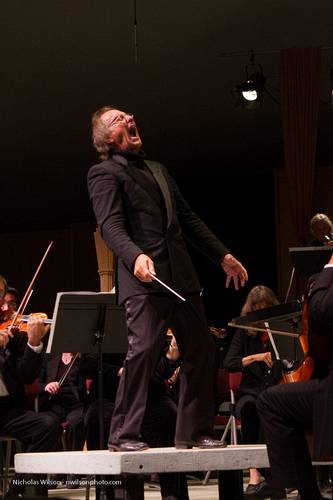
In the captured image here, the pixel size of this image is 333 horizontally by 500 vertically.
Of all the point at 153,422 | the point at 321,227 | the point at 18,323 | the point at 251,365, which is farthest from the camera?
the point at 251,365

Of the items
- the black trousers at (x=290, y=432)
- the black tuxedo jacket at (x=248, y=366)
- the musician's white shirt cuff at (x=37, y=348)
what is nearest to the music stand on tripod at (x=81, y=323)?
the musician's white shirt cuff at (x=37, y=348)

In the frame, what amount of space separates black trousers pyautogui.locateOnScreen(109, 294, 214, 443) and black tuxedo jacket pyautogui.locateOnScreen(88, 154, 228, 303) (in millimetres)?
67

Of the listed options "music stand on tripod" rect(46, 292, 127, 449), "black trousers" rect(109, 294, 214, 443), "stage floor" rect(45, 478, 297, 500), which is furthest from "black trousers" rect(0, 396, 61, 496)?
"black trousers" rect(109, 294, 214, 443)

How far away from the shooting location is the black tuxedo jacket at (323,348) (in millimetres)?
2875

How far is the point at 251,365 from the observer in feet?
20.0

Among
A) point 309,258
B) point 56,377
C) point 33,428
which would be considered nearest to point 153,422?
point 33,428

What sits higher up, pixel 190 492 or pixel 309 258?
pixel 309 258

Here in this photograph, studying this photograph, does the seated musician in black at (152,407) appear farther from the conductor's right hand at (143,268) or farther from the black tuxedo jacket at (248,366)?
the conductor's right hand at (143,268)

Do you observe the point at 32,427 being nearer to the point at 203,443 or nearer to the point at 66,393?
the point at 203,443

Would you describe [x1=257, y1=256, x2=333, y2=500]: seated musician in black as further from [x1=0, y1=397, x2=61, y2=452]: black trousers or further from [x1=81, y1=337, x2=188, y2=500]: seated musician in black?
[x1=81, y1=337, x2=188, y2=500]: seated musician in black

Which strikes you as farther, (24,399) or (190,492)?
(190,492)

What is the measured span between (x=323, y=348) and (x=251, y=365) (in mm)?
3072

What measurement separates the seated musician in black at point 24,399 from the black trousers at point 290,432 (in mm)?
1917

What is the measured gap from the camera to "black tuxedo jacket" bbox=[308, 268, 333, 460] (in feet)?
9.43
